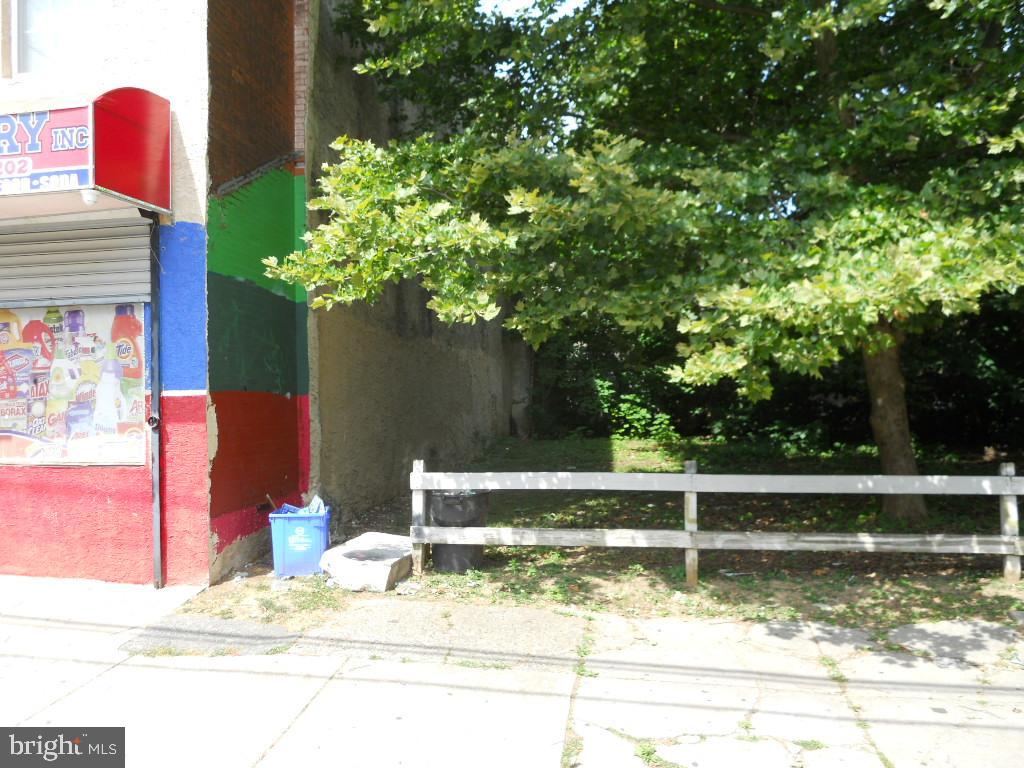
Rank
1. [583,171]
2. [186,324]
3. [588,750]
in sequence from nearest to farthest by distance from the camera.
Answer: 1. [588,750]
2. [583,171]
3. [186,324]

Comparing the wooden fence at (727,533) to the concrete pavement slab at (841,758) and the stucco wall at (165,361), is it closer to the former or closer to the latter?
the stucco wall at (165,361)

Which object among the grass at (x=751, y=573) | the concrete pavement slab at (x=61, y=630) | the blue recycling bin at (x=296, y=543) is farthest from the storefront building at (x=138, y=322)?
the grass at (x=751, y=573)

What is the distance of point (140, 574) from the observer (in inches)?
275

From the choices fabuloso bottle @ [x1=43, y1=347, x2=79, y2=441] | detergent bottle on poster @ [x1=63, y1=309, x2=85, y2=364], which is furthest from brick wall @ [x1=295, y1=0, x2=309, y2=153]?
fabuloso bottle @ [x1=43, y1=347, x2=79, y2=441]

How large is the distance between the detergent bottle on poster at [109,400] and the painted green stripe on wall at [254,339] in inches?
37.8

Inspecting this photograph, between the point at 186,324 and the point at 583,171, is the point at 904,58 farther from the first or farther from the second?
the point at 186,324

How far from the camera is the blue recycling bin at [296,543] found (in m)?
7.14

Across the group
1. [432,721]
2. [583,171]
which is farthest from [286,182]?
[432,721]

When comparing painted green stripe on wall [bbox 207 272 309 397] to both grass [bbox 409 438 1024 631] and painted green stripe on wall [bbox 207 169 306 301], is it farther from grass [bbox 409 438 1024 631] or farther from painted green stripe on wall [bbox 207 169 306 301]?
grass [bbox 409 438 1024 631]

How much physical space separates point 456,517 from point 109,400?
10.8 ft

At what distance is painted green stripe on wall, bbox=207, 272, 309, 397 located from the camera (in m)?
7.03

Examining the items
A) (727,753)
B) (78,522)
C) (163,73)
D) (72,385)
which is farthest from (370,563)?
(163,73)

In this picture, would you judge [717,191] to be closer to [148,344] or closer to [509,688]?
[509,688]

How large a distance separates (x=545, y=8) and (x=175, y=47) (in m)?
3.33
